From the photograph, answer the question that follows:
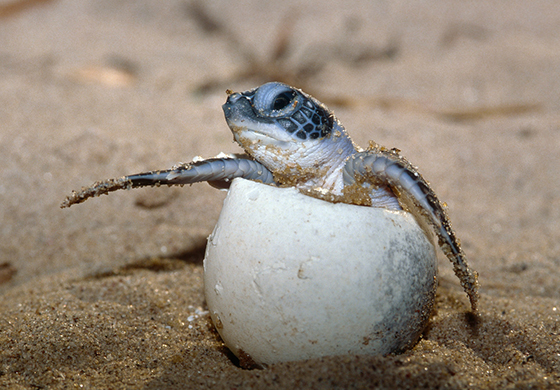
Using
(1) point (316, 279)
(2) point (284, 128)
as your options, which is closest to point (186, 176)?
(2) point (284, 128)

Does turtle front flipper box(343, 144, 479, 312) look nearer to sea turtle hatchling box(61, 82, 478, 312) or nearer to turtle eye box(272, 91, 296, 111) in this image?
sea turtle hatchling box(61, 82, 478, 312)

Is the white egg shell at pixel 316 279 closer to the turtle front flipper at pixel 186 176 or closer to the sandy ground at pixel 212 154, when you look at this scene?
the sandy ground at pixel 212 154

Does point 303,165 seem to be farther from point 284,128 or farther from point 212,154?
point 212,154

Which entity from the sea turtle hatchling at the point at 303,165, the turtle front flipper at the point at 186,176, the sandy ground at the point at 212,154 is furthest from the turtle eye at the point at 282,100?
the sandy ground at the point at 212,154

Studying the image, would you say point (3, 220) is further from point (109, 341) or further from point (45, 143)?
point (109, 341)

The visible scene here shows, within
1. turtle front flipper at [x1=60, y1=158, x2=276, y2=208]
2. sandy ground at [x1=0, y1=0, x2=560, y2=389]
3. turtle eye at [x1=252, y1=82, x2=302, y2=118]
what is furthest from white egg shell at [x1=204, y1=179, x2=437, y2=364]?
turtle eye at [x1=252, y1=82, x2=302, y2=118]

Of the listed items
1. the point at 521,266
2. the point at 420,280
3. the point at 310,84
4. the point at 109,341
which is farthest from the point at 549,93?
the point at 109,341
